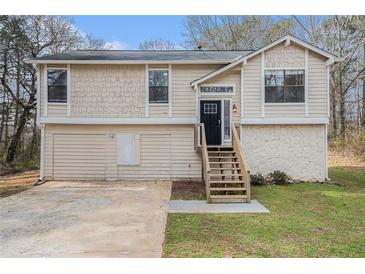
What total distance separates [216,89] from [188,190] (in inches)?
169

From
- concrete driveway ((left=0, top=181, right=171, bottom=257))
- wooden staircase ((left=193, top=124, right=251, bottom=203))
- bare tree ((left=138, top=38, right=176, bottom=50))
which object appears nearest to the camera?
concrete driveway ((left=0, top=181, right=171, bottom=257))

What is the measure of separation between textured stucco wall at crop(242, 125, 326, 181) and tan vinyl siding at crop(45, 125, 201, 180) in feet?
7.23

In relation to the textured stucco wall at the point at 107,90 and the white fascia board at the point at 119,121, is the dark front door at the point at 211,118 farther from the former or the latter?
the textured stucco wall at the point at 107,90

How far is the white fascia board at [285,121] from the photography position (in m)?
12.8

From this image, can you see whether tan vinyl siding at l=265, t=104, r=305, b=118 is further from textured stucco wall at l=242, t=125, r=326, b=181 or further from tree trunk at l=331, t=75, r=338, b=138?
tree trunk at l=331, t=75, r=338, b=138

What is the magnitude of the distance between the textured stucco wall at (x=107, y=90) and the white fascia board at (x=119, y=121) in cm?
18

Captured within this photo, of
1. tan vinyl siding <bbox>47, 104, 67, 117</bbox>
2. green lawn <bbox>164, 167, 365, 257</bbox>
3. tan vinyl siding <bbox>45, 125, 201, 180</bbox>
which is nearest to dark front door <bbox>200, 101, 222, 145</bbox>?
tan vinyl siding <bbox>45, 125, 201, 180</bbox>

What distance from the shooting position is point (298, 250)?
5359 millimetres

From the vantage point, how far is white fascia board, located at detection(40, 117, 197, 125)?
13.2 metres

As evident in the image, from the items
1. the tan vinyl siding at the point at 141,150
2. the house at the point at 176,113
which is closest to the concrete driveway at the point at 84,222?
the tan vinyl siding at the point at 141,150

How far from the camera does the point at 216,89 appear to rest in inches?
522

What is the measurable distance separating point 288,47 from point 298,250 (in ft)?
30.7

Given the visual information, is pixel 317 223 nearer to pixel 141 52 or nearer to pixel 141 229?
pixel 141 229
